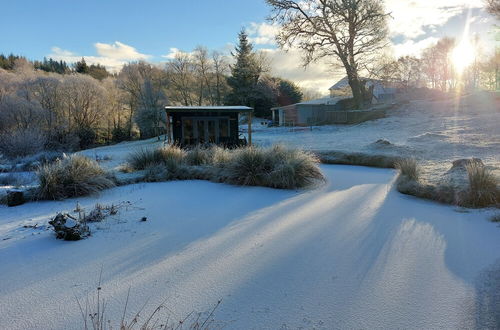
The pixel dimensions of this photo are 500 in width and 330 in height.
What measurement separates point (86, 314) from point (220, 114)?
12575 mm

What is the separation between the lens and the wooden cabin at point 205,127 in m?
13.8

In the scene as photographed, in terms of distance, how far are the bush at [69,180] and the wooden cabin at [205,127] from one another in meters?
7.89

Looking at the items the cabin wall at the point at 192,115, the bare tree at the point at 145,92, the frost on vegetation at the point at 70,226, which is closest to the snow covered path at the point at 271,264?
the frost on vegetation at the point at 70,226

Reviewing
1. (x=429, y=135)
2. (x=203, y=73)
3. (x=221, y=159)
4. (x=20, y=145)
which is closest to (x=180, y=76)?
(x=203, y=73)

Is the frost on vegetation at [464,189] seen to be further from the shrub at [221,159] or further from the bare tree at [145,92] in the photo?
the bare tree at [145,92]

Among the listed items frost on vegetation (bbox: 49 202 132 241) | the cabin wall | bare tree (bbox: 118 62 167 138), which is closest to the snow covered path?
frost on vegetation (bbox: 49 202 132 241)

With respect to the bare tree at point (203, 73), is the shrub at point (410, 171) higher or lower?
lower

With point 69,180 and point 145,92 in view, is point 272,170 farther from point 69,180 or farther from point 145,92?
point 145,92

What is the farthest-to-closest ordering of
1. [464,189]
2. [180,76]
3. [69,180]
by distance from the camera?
[180,76] < [69,180] < [464,189]

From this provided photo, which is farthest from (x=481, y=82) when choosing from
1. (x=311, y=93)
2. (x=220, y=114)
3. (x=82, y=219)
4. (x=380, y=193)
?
(x=82, y=219)

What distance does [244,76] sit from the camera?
3503 cm

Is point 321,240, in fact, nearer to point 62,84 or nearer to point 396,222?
point 396,222

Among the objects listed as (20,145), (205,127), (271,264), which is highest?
(205,127)

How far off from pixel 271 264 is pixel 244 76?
3403cm
